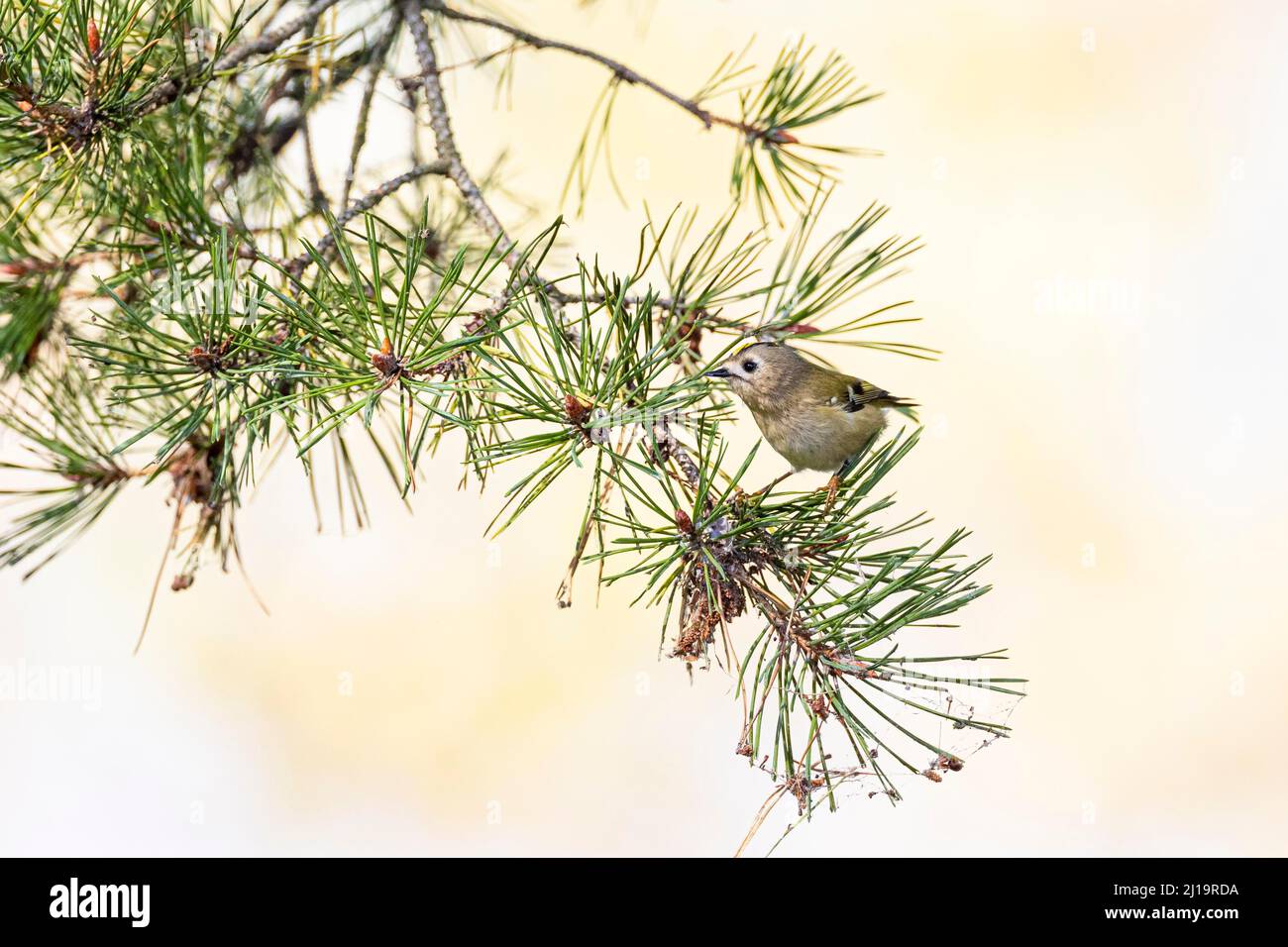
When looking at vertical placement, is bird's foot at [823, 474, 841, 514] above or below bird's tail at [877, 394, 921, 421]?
below

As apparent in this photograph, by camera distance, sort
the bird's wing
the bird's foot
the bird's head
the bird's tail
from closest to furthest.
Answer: the bird's foot
the bird's head
the bird's tail
the bird's wing

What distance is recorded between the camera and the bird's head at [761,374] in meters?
0.99

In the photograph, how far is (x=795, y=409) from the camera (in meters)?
1.03

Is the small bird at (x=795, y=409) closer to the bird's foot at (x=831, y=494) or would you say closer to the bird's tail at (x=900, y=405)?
the bird's tail at (x=900, y=405)

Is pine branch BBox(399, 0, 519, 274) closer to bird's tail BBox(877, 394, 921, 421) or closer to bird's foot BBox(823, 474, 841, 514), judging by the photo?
bird's foot BBox(823, 474, 841, 514)

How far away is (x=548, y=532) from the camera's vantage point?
2.49m

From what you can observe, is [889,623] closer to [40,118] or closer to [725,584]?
[725,584]

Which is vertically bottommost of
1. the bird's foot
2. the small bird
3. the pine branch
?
the bird's foot

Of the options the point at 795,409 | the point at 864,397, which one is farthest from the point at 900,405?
the point at 795,409

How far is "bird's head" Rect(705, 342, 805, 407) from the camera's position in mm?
992

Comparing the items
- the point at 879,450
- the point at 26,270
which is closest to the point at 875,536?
the point at 879,450

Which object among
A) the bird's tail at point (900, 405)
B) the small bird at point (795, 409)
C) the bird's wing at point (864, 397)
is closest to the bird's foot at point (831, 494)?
the small bird at point (795, 409)

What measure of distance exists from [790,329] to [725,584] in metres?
0.27

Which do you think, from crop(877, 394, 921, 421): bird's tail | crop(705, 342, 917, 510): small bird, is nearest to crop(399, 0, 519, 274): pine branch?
Result: crop(705, 342, 917, 510): small bird
